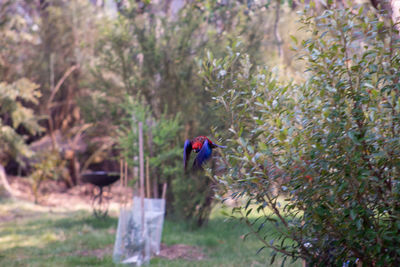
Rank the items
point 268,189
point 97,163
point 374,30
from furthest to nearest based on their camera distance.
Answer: point 97,163
point 268,189
point 374,30

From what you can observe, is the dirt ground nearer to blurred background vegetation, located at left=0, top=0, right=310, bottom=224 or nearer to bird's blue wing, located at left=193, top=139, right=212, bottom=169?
blurred background vegetation, located at left=0, top=0, right=310, bottom=224

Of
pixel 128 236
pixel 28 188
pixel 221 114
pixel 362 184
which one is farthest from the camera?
pixel 28 188

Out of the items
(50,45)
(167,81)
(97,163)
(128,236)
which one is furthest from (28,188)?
(128,236)

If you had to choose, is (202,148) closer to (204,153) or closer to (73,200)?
(204,153)

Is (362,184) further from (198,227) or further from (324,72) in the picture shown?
(198,227)

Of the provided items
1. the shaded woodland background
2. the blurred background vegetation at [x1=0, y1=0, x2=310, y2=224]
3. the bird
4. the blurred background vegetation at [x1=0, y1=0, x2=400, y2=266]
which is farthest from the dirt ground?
the bird

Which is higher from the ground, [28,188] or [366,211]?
[366,211]

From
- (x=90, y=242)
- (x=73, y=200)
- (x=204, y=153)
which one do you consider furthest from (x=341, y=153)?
(x=73, y=200)

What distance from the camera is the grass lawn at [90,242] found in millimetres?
5613

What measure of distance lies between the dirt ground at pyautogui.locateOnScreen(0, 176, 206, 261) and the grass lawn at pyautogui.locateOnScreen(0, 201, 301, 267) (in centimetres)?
14

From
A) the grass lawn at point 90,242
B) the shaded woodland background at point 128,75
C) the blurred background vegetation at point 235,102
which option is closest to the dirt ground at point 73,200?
the grass lawn at point 90,242

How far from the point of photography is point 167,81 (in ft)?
30.1

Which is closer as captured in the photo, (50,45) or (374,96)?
(374,96)

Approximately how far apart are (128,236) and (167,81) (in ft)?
14.5
